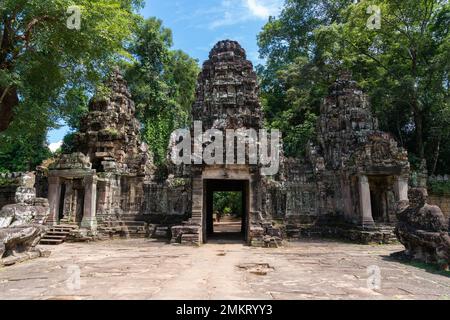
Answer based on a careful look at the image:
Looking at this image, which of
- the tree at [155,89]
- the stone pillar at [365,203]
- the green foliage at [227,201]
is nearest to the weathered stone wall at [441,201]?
the stone pillar at [365,203]

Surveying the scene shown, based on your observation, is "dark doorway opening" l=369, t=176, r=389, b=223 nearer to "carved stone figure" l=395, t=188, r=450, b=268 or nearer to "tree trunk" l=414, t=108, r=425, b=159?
"carved stone figure" l=395, t=188, r=450, b=268

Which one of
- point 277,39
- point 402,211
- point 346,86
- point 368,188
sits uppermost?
point 277,39

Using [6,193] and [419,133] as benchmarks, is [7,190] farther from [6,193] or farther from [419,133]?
[419,133]

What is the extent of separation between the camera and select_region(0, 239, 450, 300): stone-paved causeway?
4.73 metres

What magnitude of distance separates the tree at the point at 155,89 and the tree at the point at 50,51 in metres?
15.5

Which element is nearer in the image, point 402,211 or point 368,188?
point 402,211

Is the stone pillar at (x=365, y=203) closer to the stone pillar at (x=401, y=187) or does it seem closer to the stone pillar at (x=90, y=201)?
the stone pillar at (x=401, y=187)

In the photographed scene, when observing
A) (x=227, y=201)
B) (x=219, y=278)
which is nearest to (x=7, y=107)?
(x=219, y=278)

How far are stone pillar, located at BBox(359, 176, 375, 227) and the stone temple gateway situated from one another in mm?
43

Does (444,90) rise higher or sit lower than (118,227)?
higher
